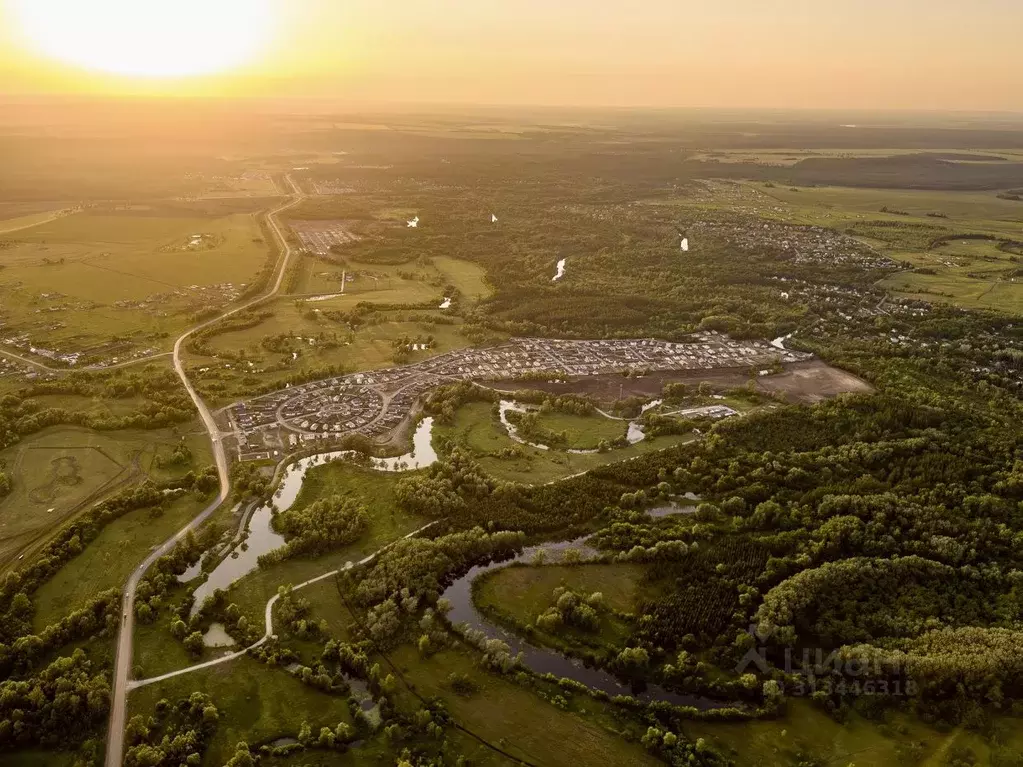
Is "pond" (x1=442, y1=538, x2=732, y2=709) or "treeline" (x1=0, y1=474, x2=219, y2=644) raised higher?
"treeline" (x1=0, y1=474, x2=219, y2=644)

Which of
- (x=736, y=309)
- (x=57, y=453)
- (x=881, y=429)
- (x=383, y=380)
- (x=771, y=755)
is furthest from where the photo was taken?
(x=736, y=309)

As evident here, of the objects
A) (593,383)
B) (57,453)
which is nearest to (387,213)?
(593,383)

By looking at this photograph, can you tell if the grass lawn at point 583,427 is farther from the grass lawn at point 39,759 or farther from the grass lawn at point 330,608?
the grass lawn at point 39,759

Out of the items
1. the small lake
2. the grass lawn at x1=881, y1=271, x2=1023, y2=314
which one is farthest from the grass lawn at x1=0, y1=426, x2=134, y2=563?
the grass lawn at x1=881, y1=271, x2=1023, y2=314

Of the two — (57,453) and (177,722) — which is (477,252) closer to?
(57,453)

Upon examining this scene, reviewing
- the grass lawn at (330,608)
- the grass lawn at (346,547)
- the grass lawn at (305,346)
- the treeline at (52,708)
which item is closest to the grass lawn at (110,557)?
the treeline at (52,708)

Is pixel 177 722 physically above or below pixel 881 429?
below

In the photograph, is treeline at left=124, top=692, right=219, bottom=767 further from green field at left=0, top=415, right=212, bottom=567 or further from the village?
the village
